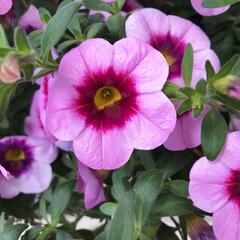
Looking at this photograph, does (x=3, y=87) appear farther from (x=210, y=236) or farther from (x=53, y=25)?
(x=210, y=236)

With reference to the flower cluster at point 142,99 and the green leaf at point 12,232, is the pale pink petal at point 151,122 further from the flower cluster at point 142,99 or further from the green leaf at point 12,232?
the green leaf at point 12,232

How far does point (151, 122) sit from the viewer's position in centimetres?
47

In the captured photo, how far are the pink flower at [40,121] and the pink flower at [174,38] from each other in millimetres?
110

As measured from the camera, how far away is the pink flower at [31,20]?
2.03ft

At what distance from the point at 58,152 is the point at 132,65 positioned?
0.23m

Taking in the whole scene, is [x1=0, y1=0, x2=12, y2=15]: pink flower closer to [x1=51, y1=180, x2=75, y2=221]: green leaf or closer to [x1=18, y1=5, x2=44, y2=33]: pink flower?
[x1=18, y1=5, x2=44, y2=33]: pink flower

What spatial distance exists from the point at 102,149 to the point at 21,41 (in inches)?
4.5

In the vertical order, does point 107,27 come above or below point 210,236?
above

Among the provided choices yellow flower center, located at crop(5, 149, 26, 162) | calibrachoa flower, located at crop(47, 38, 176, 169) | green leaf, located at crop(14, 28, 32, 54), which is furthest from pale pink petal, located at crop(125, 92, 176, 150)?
yellow flower center, located at crop(5, 149, 26, 162)

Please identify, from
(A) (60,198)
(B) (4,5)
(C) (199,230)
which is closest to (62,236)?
(A) (60,198)

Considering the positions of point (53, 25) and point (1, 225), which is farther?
point (1, 225)

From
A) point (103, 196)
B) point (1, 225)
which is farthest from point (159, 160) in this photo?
point (1, 225)

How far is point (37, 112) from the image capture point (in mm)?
623

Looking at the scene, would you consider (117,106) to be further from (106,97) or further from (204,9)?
(204,9)
